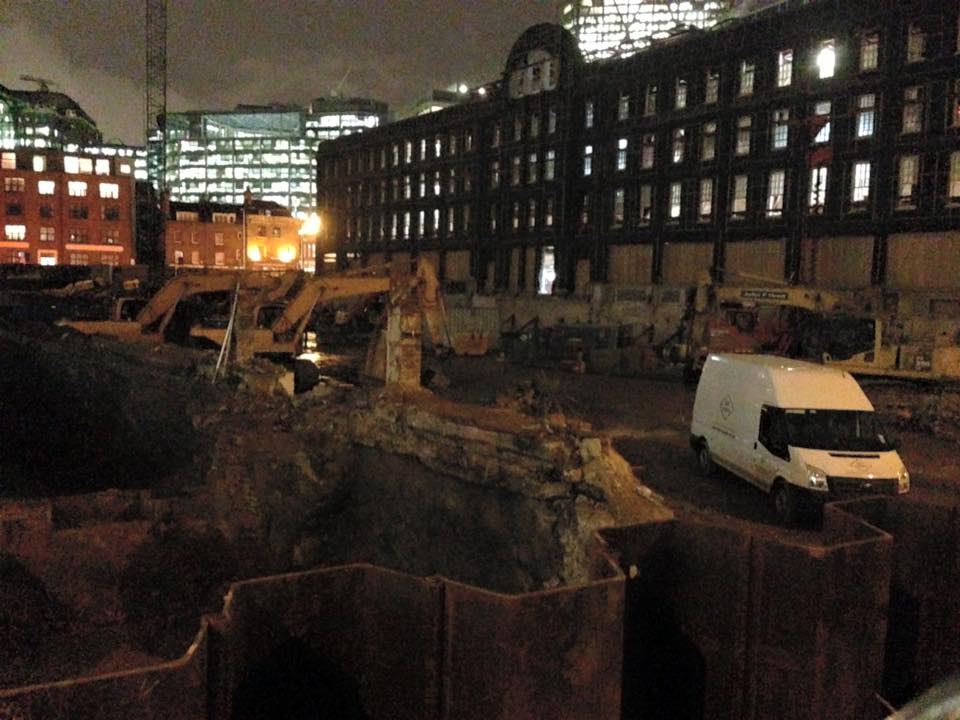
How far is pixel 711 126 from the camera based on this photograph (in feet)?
157

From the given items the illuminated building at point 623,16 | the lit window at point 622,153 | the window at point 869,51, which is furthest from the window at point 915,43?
the illuminated building at point 623,16

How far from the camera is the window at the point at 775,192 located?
44.2 meters

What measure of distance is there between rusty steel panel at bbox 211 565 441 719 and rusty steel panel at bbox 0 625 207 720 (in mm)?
421

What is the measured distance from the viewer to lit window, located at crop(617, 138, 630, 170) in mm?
53125

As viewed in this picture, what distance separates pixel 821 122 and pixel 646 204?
1238cm

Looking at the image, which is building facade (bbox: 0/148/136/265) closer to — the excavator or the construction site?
the construction site

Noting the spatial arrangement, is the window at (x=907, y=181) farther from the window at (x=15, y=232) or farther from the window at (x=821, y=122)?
the window at (x=15, y=232)

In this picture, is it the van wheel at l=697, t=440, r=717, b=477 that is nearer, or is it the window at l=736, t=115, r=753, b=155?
the van wheel at l=697, t=440, r=717, b=477

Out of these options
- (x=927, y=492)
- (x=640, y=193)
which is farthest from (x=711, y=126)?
(x=927, y=492)

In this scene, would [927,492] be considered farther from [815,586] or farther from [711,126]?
[711,126]

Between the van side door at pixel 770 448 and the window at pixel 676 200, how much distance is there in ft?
128

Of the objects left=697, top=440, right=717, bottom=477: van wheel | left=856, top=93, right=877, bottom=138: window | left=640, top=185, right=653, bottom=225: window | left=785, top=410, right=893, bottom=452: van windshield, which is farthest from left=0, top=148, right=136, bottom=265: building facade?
left=785, top=410, right=893, bottom=452: van windshield

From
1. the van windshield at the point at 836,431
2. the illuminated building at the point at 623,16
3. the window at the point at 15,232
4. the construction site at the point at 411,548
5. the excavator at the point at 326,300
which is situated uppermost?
the illuminated building at the point at 623,16

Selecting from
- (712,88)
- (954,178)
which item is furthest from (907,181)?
(712,88)
